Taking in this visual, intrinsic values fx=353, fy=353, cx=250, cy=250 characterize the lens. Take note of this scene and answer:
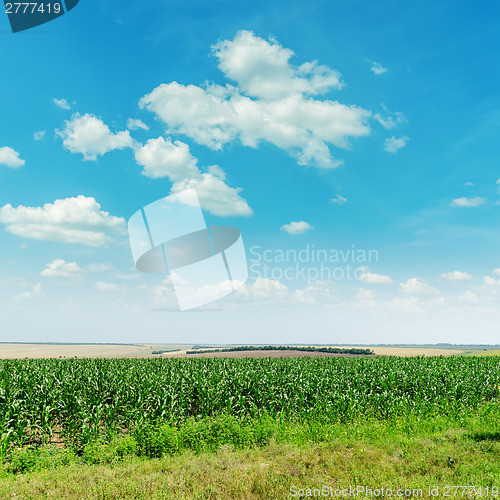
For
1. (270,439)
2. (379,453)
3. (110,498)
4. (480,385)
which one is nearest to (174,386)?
(270,439)

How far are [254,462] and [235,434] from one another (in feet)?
5.37

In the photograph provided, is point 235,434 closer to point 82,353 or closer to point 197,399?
point 197,399

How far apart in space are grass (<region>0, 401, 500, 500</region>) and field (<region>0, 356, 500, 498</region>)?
0.11ft

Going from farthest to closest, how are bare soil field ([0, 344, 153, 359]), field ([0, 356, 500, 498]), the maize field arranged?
bare soil field ([0, 344, 153, 359]), the maize field, field ([0, 356, 500, 498])

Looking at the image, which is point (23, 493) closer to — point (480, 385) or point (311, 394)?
point (311, 394)

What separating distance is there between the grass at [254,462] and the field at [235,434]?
3cm

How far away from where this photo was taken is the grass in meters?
7.64

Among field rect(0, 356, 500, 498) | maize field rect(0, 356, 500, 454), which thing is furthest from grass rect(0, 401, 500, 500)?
maize field rect(0, 356, 500, 454)

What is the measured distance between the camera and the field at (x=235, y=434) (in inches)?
316

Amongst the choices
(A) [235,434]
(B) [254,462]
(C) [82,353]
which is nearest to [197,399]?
(A) [235,434]

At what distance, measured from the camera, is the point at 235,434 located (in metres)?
10.6

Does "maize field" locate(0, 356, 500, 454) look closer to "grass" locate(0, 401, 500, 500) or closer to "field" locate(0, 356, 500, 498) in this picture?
"field" locate(0, 356, 500, 498)

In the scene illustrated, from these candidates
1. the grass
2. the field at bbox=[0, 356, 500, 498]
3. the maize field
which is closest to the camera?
the grass

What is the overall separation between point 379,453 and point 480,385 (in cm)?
1205
